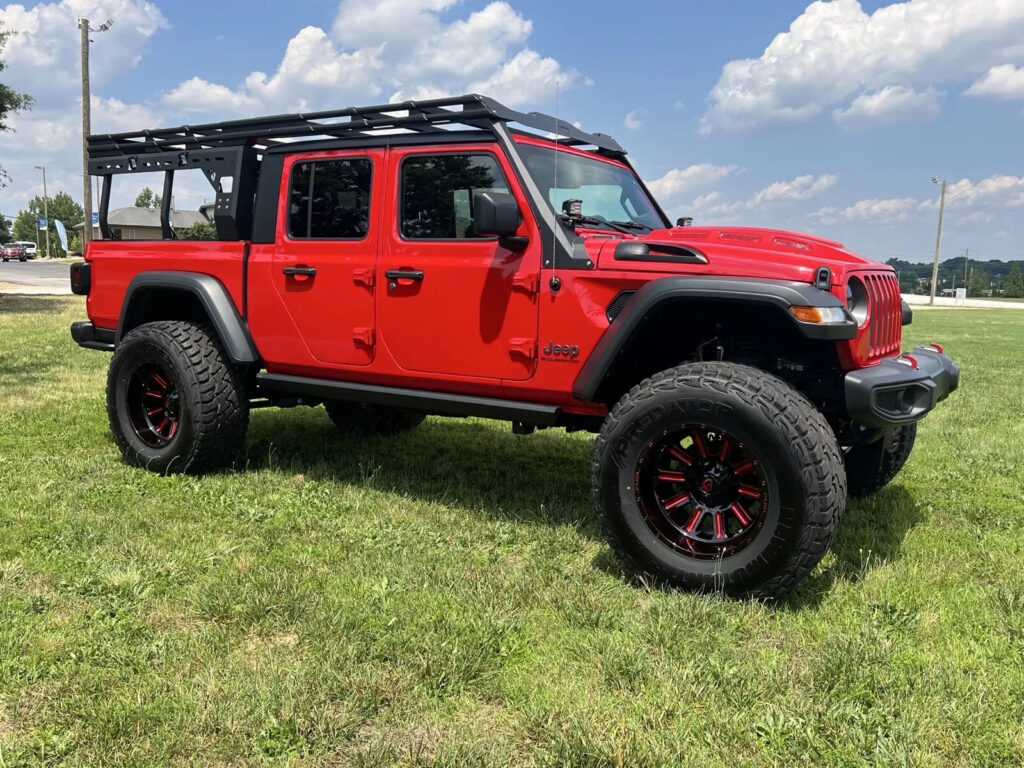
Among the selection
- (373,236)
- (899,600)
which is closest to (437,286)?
(373,236)

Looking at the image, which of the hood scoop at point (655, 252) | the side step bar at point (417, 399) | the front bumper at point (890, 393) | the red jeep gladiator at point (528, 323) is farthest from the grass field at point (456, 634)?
the hood scoop at point (655, 252)

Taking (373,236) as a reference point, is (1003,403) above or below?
below

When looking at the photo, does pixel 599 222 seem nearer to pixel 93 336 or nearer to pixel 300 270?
pixel 300 270

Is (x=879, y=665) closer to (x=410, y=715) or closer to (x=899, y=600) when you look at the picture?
(x=899, y=600)

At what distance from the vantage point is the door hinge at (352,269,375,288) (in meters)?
4.43

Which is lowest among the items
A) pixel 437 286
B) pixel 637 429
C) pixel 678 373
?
pixel 637 429

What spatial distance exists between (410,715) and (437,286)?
2.29 meters

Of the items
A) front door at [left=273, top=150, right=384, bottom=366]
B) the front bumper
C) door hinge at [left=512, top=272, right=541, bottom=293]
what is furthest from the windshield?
the front bumper

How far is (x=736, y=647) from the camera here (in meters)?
2.98

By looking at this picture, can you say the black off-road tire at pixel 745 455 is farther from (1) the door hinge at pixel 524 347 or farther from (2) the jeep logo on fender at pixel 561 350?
(1) the door hinge at pixel 524 347

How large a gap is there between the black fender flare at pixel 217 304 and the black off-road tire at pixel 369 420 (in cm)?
143

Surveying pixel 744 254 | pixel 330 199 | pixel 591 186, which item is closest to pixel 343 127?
pixel 330 199

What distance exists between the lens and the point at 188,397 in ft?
16.3

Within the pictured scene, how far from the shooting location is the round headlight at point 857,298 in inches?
139
